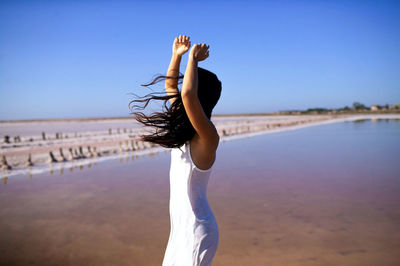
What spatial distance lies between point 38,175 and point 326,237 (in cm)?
790

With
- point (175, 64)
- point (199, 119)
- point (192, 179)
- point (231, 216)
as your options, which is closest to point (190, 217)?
point (192, 179)

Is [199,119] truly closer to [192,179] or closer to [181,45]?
[192,179]

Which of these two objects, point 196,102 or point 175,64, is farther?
point 175,64

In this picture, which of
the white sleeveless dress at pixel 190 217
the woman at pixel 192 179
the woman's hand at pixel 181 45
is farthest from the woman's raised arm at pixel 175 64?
the white sleeveless dress at pixel 190 217

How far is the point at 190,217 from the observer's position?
5.60 feet

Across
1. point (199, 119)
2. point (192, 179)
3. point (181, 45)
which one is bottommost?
point (192, 179)

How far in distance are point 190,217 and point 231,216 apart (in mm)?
3604

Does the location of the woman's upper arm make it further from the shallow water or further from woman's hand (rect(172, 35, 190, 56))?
the shallow water

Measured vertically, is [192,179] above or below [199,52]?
below

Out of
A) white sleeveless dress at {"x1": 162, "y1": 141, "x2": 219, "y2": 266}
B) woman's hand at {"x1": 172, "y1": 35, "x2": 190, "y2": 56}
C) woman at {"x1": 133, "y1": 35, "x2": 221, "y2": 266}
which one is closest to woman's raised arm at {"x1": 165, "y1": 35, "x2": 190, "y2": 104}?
woman's hand at {"x1": 172, "y1": 35, "x2": 190, "y2": 56}

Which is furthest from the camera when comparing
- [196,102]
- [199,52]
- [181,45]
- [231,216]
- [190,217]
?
[231,216]

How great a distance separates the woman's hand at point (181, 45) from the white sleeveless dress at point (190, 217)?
0.62 metres

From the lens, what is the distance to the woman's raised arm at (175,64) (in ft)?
6.51

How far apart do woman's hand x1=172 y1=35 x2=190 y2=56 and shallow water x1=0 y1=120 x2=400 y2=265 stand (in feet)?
8.66
